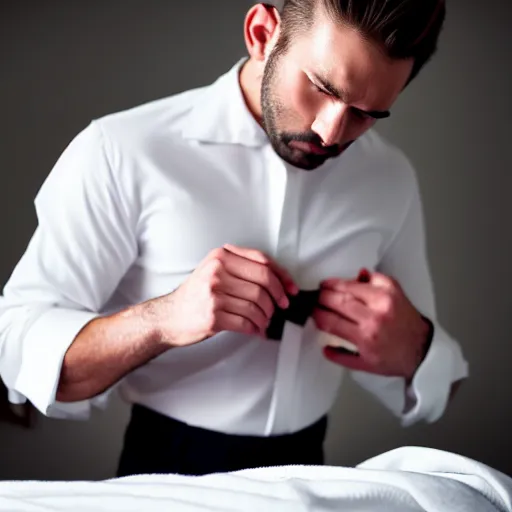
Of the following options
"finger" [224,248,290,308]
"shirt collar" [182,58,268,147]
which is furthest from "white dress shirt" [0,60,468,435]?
"finger" [224,248,290,308]

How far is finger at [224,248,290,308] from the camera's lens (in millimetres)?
839

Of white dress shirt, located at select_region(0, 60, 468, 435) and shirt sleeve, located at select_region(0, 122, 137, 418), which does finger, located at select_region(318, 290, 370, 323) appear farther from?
shirt sleeve, located at select_region(0, 122, 137, 418)

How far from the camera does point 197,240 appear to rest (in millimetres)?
935

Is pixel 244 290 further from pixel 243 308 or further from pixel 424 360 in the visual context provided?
pixel 424 360

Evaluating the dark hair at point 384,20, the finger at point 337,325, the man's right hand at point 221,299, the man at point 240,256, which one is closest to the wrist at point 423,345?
the man at point 240,256

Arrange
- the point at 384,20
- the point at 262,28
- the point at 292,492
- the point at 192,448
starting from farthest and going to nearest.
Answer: the point at 192,448, the point at 262,28, the point at 384,20, the point at 292,492

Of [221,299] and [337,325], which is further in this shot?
[337,325]

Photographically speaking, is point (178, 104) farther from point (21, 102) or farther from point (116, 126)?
point (21, 102)

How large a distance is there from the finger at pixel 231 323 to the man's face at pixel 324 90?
209 millimetres

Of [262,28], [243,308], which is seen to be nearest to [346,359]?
[243,308]

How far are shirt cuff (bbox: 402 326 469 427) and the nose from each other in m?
0.38

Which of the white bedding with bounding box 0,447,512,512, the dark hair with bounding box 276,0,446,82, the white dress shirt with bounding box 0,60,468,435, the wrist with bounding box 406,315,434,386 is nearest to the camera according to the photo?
the white bedding with bounding box 0,447,512,512

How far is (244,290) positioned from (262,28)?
0.32 meters

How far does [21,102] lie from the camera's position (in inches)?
40.3
